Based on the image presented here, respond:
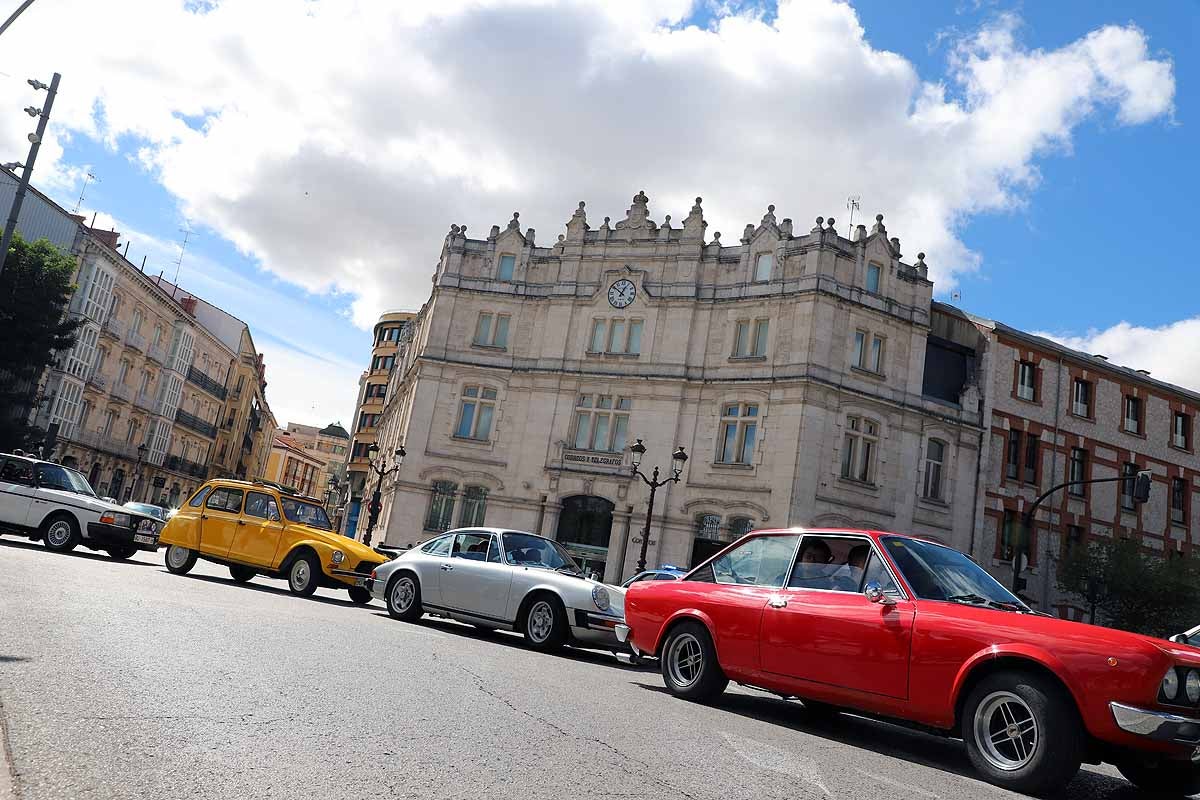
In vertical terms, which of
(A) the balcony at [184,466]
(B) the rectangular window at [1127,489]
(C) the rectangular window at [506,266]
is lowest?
(A) the balcony at [184,466]

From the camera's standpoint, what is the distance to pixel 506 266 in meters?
37.5

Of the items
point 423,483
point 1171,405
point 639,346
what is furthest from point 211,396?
point 1171,405

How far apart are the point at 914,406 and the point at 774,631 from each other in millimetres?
27416

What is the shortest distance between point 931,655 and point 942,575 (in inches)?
35.1

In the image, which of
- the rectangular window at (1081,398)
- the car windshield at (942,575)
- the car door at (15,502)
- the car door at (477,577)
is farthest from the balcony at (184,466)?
the car windshield at (942,575)

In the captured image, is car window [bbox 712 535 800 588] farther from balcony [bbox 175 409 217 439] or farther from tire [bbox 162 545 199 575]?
balcony [bbox 175 409 217 439]

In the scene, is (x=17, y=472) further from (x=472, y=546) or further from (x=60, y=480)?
(x=472, y=546)

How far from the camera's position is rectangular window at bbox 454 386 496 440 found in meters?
35.6

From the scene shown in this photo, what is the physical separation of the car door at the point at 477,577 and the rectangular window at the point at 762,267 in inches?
884

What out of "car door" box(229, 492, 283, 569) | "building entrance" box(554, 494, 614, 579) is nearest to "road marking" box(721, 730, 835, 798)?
"car door" box(229, 492, 283, 569)

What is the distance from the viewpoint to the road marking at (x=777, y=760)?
5.27 metres

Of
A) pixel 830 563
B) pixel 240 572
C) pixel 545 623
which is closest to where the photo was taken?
pixel 830 563

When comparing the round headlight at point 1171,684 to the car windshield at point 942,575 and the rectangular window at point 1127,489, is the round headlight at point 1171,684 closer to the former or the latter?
the car windshield at point 942,575

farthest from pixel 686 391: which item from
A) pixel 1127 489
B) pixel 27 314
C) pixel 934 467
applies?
pixel 27 314
